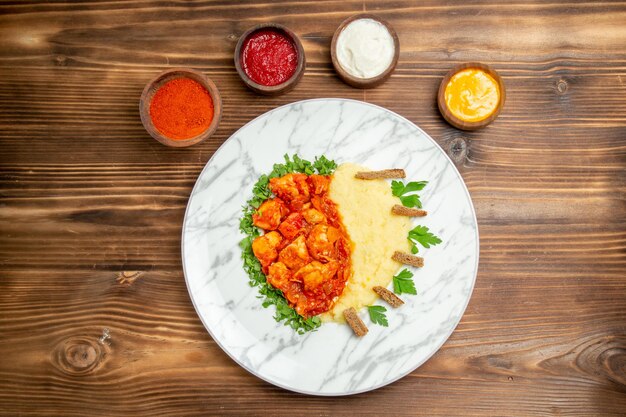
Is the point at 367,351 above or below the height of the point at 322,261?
below

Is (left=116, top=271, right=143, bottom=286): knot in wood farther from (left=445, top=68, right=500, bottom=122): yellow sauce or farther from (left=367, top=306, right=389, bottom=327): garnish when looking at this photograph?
(left=445, top=68, right=500, bottom=122): yellow sauce

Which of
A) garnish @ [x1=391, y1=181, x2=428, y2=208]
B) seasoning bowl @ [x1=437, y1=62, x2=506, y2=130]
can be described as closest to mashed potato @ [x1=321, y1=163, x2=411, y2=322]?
garnish @ [x1=391, y1=181, x2=428, y2=208]

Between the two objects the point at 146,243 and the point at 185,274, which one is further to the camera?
the point at 146,243

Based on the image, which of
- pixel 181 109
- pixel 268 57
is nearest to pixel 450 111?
pixel 268 57

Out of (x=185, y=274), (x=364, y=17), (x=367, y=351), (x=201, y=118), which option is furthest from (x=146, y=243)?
(x=364, y=17)

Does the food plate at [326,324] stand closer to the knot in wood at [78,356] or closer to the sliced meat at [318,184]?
the sliced meat at [318,184]

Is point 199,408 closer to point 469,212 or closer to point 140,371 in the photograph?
point 140,371
